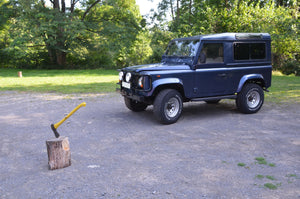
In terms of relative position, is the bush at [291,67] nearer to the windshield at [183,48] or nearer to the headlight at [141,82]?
the windshield at [183,48]

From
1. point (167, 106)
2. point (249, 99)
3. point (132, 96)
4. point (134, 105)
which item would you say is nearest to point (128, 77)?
point (132, 96)

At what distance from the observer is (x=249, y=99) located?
24.6 feet

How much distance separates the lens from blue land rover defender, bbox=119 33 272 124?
6.13 meters

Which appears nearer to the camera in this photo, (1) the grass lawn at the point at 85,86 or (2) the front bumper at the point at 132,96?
(2) the front bumper at the point at 132,96

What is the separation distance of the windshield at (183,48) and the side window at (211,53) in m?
0.21

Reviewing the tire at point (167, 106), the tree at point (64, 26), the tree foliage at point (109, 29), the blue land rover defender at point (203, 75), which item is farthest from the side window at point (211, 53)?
the tree at point (64, 26)

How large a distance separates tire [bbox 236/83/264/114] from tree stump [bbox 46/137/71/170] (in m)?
5.06

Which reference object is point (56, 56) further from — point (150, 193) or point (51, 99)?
point (150, 193)

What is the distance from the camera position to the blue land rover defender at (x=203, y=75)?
6.13 metres

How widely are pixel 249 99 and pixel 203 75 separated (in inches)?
74.5

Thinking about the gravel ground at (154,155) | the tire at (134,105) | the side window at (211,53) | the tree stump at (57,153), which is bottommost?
the gravel ground at (154,155)

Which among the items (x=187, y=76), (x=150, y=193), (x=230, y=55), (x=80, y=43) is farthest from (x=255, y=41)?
(x=80, y=43)

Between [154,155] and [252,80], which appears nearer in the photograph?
[154,155]

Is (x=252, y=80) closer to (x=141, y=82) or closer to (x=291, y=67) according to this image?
(x=141, y=82)
